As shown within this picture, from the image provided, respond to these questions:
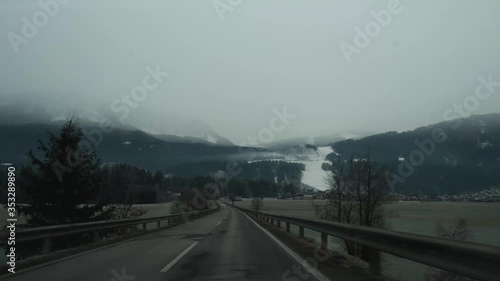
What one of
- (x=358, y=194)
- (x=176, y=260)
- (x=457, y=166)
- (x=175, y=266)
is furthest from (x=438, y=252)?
(x=457, y=166)

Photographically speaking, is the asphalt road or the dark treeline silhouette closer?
the asphalt road

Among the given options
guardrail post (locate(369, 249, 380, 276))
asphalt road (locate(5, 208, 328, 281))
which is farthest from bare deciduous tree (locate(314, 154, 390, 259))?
guardrail post (locate(369, 249, 380, 276))

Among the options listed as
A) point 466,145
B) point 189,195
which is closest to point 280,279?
point 189,195

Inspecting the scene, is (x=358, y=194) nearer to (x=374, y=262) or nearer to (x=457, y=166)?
(x=374, y=262)

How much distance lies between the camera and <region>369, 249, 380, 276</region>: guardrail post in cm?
1032

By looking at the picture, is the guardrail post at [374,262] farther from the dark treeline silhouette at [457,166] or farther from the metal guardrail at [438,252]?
the dark treeline silhouette at [457,166]

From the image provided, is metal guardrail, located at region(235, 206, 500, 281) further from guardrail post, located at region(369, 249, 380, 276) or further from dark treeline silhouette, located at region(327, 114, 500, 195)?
dark treeline silhouette, located at region(327, 114, 500, 195)

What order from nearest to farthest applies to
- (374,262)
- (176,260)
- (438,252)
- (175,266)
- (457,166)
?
1. (438,252)
2. (374,262)
3. (175,266)
4. (176,260)
5. (457,166)

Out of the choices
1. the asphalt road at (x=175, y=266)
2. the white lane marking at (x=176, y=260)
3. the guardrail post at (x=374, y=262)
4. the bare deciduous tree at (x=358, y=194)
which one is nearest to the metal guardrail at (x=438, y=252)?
the guardrail post at (x=374, y=262)

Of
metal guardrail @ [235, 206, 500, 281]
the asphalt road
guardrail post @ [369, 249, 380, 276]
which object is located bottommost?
the asphalt road

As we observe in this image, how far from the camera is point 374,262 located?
1047cm

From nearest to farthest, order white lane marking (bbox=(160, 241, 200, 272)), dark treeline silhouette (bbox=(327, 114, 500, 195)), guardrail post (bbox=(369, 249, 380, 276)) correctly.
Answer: guardrail post (bbox=(369, 249, 380, 276)), white lane marking (bbox=(160, 241, 200, 272)), dark treeline silhouette (bbox=(327, 114, 500, 195))

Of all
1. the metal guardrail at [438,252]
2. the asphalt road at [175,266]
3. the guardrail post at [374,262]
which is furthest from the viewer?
the guardrail post at [374,262]

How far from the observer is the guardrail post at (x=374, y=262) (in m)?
10.3
